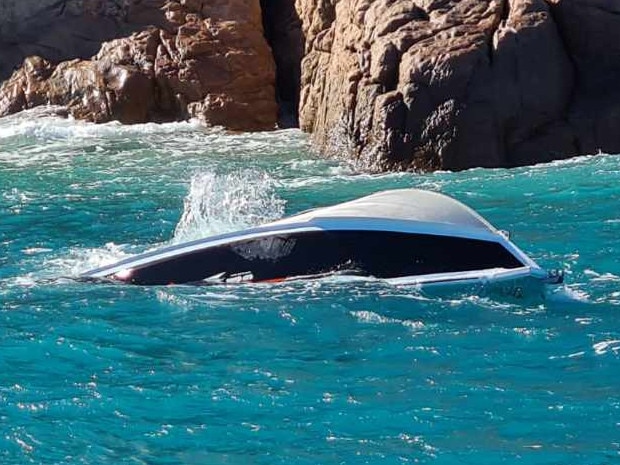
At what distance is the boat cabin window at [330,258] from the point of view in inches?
418

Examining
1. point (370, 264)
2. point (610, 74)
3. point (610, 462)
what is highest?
point (610, 74)

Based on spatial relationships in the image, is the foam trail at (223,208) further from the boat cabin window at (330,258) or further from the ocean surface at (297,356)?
the boat cabin window at (330,258)

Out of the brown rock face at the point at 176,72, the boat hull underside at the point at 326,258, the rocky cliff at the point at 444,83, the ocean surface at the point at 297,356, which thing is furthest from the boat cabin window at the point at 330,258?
the brown rock face at the point at 176,72

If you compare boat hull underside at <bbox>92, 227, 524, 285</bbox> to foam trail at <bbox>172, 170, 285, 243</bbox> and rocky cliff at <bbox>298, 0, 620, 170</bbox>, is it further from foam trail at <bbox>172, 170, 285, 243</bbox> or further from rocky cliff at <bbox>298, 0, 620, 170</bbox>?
rocky cliff at <bbox>298, 0, 620, 170</bbox>

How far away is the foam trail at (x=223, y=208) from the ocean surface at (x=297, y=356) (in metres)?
0.04

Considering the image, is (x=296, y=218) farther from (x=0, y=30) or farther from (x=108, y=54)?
(x=0, y=30)

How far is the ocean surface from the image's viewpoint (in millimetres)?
8125

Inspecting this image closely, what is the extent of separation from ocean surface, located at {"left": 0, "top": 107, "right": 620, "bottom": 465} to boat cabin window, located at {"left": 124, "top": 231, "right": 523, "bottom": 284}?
5.5 inches

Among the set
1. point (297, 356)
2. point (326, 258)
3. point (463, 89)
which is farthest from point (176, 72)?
point (297, 356)

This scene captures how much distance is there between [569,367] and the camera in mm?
9289

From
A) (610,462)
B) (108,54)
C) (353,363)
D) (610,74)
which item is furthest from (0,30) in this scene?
(610,462)

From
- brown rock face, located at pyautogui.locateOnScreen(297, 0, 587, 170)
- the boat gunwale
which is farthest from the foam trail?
brown rock face, located at pyautogui.locateOnScreen(297, 0, 587, 170)

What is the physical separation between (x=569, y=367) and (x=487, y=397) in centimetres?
82

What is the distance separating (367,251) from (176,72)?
39.5 feet
